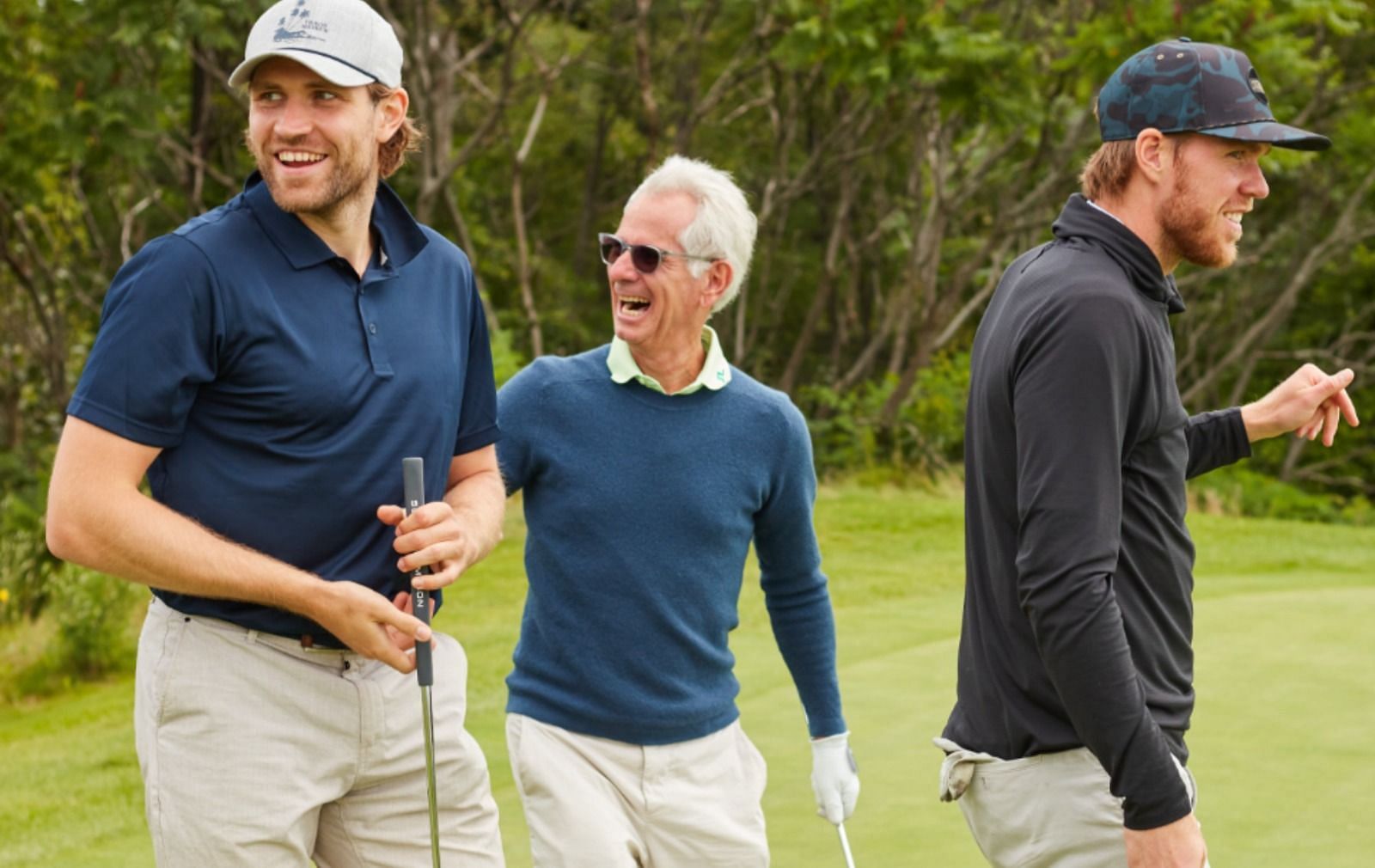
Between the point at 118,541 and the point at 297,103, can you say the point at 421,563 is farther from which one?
the point at 297,103

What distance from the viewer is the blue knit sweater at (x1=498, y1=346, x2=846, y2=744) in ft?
10.2

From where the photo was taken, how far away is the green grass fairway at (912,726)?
4422 millimetres

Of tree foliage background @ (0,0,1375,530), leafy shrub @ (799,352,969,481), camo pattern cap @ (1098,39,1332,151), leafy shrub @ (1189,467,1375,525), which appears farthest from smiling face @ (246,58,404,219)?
leafy shrub @ (1189,467,1375,525)

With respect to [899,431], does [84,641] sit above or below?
above

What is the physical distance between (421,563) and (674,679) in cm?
74

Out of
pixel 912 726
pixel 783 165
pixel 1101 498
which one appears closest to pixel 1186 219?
pixel 1101 498

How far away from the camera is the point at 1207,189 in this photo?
97.9 inches

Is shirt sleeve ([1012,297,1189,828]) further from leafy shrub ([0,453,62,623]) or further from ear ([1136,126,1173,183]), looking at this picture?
leafy shrub ([0,453,62,623])

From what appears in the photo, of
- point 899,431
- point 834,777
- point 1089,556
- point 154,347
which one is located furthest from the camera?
point 899,431

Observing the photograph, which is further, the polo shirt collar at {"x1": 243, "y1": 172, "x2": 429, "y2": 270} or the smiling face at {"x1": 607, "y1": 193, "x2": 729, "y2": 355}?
the smiling face at {"x1": 607, "y1": 193, "x2": 729, "y2": 355}

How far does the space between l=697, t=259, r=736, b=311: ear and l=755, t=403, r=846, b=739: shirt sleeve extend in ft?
0.84

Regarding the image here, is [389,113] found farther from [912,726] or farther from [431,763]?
[912,726]

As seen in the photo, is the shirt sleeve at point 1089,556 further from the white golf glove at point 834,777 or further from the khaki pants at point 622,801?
the white golf glove at point 834,777

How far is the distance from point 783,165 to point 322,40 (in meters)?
15.9
